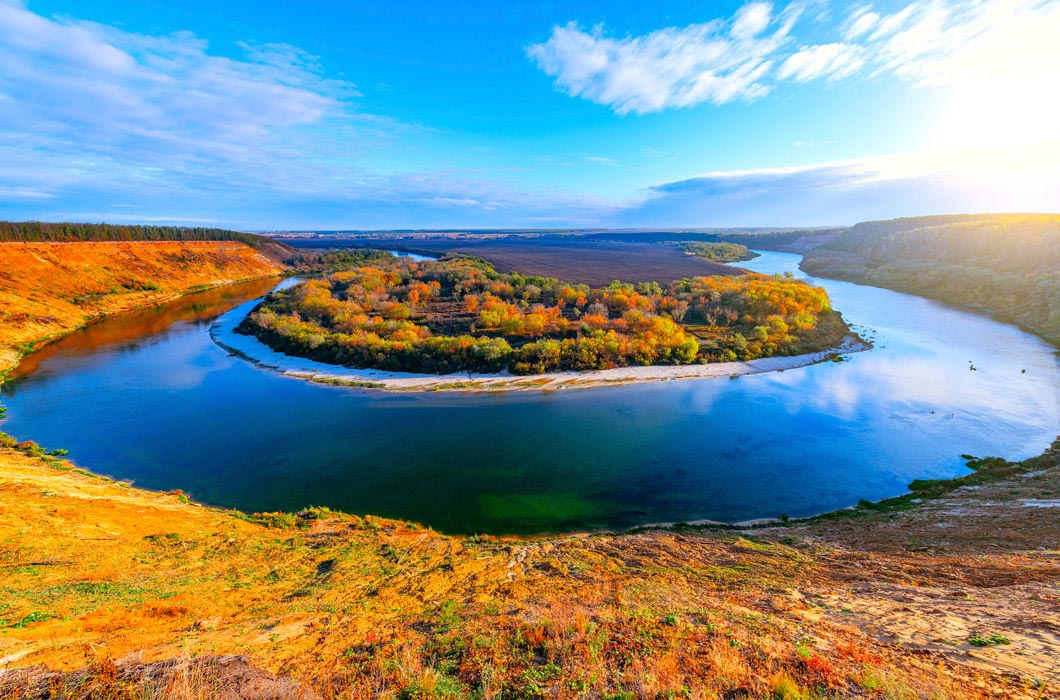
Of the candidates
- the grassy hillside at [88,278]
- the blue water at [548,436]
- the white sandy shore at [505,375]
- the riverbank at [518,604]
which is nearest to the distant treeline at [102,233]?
the grassy hillside at [88,278]

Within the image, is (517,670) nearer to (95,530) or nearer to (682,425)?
(95,530)

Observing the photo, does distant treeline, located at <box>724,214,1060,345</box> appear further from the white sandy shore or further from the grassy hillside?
the grassy hillside

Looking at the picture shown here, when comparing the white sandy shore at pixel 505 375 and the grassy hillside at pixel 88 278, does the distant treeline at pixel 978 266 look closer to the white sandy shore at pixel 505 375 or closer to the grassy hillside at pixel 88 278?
the white sandy shore at pixel 505 375

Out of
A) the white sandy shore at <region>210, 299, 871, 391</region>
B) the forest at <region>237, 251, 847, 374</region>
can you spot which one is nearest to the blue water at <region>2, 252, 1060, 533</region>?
the white sandy shore at <region>210, 299, 871, 391</region>

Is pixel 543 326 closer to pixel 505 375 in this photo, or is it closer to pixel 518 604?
pixel 505 375

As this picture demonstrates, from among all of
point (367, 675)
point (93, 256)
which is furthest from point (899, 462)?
point (93, 256)

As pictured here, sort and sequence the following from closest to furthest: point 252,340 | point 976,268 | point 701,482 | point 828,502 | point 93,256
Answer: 1. point 828,502
2. point 701,482
3. point 252,340
4. point 976,268
5. point 93,256
